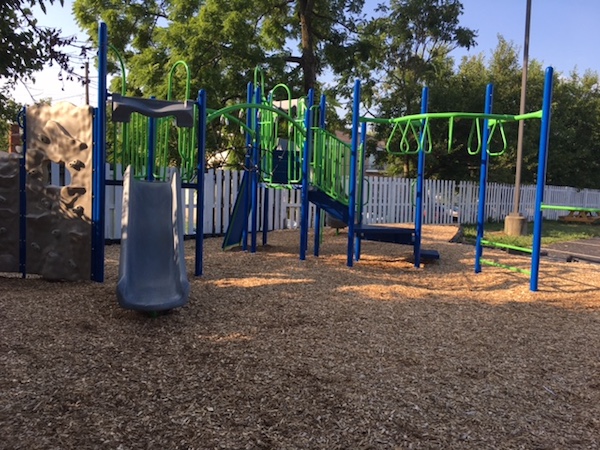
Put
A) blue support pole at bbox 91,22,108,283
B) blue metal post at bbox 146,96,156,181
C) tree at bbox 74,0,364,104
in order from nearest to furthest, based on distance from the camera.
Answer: blue support pole at bbox 91,22,108,283 → blue metal post at bbox 146,96,156,181 → tree at bbox 74,0,364,104

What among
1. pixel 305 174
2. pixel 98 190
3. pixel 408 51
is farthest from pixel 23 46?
pixel 408 51

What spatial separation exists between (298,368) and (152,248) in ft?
7.29

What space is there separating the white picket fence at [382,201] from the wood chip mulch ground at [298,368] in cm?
375

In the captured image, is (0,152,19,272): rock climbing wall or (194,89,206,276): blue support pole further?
(194,89,206,276): blue support pole

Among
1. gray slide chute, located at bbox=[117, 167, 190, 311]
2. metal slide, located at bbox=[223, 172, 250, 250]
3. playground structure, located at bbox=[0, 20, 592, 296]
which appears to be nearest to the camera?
gray slide chute, located at bbox=[117, 167, 190, 311]

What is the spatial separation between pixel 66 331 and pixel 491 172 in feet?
81.0

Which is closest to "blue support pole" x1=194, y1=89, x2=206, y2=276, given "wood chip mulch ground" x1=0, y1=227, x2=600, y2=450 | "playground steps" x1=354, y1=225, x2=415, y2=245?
"wood chip mulch ground" x1=0, y1=227, x2=600, y2=450

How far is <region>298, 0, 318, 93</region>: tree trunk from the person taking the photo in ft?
54.9

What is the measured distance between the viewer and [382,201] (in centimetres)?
1738

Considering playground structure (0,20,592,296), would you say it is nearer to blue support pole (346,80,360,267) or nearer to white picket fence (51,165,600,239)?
blue support pole (346,80,360,267)

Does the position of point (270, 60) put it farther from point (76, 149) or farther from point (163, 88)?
point (76, 149)

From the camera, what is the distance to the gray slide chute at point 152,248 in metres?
4.53

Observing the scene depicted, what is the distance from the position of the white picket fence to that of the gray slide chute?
13.4 ft

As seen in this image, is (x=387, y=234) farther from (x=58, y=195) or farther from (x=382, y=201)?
(x=382, y=201)
